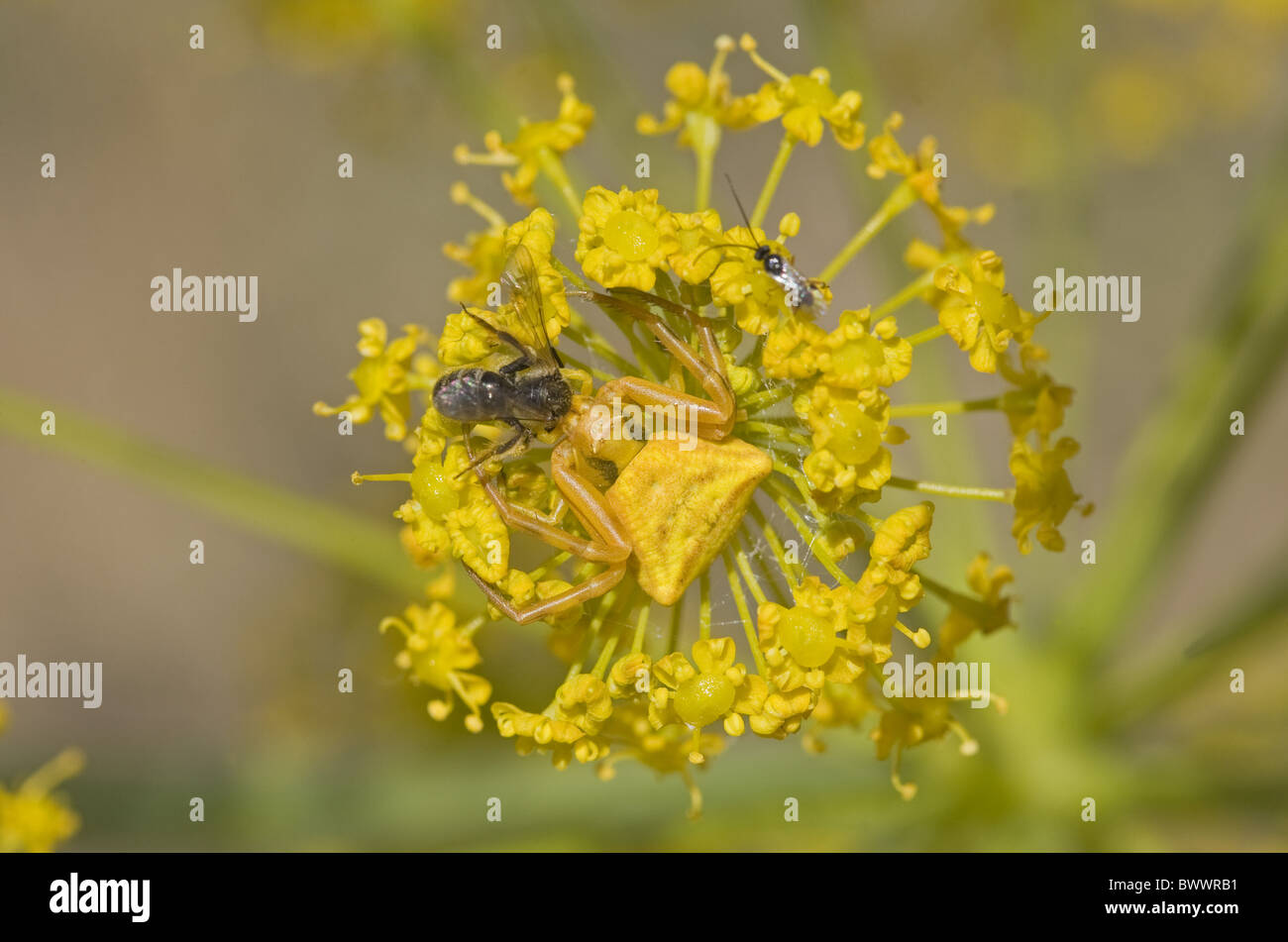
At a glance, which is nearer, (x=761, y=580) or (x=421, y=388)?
(x=761, y=580)

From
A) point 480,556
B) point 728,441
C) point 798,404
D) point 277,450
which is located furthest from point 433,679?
point 277,450

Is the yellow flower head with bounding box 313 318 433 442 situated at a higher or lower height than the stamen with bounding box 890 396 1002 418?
higher

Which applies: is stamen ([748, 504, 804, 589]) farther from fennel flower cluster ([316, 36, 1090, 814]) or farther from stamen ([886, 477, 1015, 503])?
stamen ([886, 477, 1015, 503])

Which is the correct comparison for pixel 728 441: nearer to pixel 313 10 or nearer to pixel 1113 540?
pixel 1113 540

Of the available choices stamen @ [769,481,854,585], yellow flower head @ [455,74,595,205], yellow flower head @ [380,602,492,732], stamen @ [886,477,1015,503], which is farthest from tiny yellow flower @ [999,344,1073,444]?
yellow flower head @ [380,602,492,732]

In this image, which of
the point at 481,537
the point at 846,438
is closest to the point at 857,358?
the point at 846,438

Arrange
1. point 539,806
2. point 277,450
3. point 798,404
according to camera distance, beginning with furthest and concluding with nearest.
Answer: point 277,450
point 539,806
point 798,404
